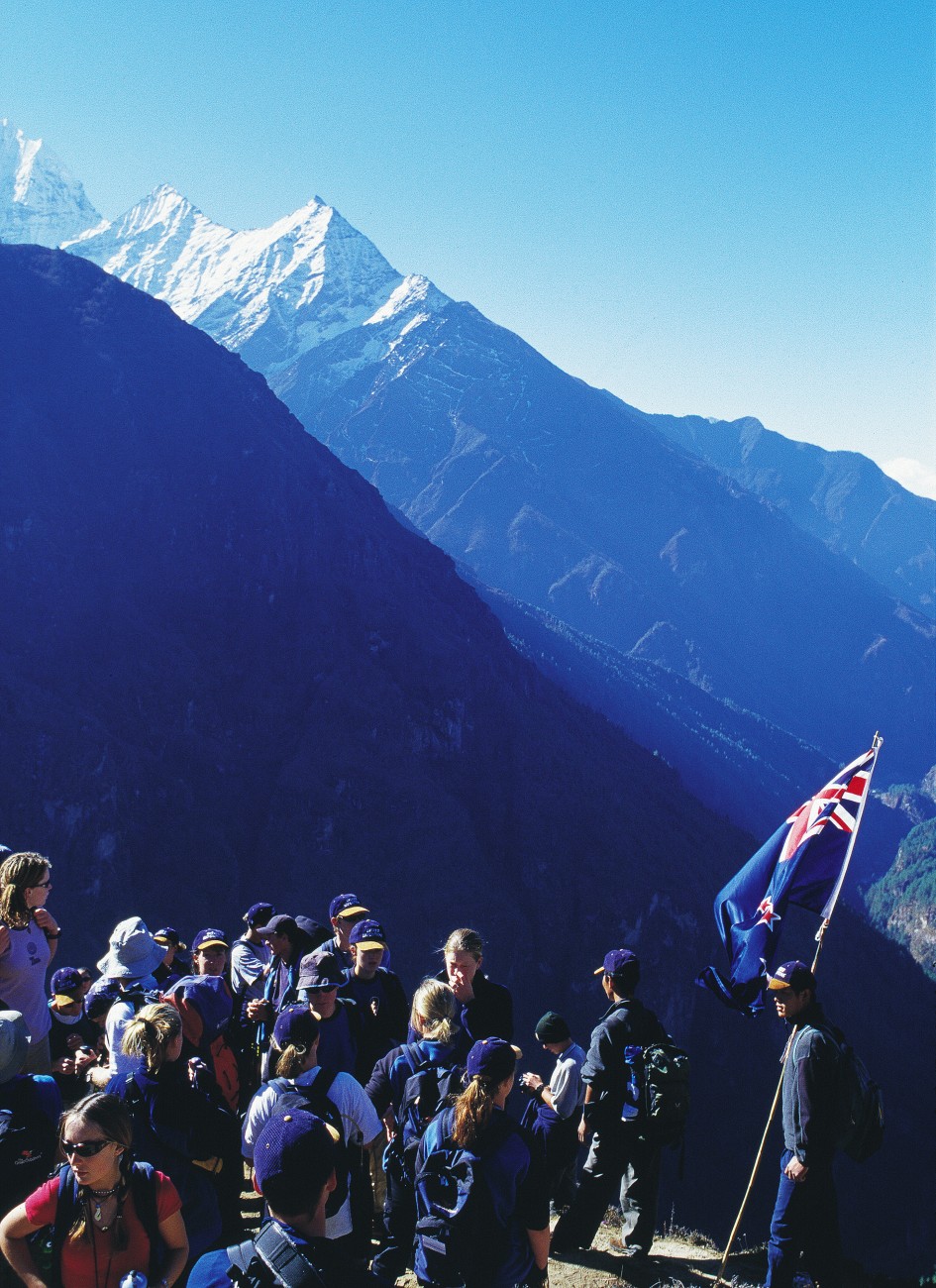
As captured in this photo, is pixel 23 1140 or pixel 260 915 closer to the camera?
pixel 23 1140

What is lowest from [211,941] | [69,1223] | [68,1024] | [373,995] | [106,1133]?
[68,1024]

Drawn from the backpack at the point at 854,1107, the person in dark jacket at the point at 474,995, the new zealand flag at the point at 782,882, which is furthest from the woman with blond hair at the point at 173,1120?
the new zealand flag at the point at 782,882

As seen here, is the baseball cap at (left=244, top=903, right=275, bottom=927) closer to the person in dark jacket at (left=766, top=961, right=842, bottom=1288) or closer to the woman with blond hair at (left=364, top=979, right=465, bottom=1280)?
the woman with blond hair at (left=364, top=979, right=465, bottom=1280)

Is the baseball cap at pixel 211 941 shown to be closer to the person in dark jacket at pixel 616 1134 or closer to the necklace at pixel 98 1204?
the person in dark jacket at pixel 616 1134

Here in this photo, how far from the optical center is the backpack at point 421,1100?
6.38 m

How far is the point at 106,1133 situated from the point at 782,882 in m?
7.91

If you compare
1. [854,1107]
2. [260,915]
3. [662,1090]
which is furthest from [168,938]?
[854,1107]

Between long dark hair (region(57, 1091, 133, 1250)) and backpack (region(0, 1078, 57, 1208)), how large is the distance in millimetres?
733

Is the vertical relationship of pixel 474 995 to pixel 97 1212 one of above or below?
above

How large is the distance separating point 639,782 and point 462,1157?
9927 cm

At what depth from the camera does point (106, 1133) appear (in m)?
5.02

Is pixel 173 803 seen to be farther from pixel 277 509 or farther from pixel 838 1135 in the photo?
pixel 838 1135

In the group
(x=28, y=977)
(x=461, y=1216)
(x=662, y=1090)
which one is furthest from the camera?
(x=662, y=1090)

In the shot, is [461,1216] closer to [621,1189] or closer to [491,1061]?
[491,1061]
